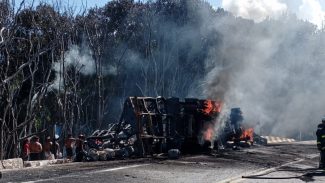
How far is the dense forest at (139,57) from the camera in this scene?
91.7 ft

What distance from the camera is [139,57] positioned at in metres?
35.0

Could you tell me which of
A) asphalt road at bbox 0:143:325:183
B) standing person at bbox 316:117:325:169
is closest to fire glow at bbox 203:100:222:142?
asphalt road at bbox 0:143:325:183

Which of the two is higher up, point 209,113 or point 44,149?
point 209,113

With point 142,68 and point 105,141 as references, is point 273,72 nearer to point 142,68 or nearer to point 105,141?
point 142,68

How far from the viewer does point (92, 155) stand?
1995 centimetres

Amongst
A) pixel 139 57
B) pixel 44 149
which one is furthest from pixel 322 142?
pixel 139 57

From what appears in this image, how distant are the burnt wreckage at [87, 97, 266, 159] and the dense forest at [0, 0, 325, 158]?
4742mm

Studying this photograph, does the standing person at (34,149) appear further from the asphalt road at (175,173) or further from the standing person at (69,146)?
the asphalt road at (175,173)

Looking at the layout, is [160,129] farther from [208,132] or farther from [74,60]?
[74,60]

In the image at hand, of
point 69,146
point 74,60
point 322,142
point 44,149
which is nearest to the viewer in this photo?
point 322,142

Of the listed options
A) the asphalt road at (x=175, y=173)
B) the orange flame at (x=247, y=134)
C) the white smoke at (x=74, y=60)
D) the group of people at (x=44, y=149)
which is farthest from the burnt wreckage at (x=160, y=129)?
the white smoke at (x=74, y=60)

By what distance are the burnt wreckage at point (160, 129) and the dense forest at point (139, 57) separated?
4.74 m

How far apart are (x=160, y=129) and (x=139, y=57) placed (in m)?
13.2

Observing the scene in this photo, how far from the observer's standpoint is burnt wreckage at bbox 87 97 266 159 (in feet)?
69.1
